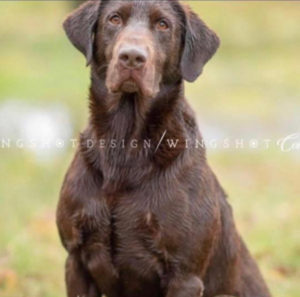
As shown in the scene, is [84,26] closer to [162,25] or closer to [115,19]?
[115,19]

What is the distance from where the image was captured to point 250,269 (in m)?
5.82

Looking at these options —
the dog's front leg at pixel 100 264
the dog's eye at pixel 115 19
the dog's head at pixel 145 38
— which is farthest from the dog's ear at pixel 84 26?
the dog's front leg at pixel 100 264

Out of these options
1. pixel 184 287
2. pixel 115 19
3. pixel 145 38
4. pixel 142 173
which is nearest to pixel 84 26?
pixel 115 19

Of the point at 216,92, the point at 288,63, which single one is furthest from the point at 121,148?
the point at 288,63

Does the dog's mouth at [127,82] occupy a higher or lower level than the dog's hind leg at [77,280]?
higher

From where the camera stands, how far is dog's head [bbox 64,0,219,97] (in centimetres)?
517

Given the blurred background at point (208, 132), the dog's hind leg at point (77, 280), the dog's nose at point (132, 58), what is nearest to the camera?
the dog's nose at point (132, 58)

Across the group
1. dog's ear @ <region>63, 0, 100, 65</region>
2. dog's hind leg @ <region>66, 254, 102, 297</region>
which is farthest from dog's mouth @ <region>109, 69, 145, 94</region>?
dog's hind leg @ <region>66, 254, 102, 297</region>

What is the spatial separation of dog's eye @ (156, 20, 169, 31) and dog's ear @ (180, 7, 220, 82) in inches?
5.0

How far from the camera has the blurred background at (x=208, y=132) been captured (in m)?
7.48

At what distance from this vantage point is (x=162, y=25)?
17.6ft

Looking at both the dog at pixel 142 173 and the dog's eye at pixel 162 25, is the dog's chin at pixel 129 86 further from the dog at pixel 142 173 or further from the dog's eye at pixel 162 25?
the dog's eye at pixel 162 25

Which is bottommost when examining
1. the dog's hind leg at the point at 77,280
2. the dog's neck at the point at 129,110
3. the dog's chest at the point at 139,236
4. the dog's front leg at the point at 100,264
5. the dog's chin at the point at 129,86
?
the dog's hind leg at the point at 77,280

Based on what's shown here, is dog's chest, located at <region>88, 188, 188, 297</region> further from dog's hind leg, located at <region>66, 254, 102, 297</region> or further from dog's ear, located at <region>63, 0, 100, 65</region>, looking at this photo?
dog's ear, located at <region>63, 0, 100, 65</region>
